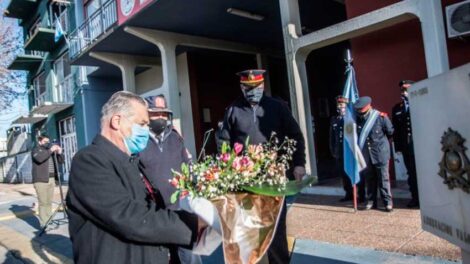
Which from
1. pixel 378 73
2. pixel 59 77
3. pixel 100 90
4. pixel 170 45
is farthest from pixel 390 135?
pixel 59 77

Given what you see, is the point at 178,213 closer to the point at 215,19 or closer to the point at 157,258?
the point at 157,258

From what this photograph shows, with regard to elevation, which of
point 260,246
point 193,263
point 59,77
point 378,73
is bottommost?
point 193,263

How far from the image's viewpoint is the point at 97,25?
1372cm

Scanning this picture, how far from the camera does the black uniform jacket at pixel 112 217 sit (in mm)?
1662

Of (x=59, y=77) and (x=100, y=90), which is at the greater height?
(x=59, y=77)

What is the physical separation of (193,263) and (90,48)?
11.1m

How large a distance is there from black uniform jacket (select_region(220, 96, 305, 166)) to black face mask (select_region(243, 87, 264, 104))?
1.9 inches

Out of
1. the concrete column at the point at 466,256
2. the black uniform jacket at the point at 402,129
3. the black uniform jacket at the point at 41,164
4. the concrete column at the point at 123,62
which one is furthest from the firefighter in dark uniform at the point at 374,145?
the concrete column at the point at 123,62

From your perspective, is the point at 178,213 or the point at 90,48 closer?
the point at 178,213

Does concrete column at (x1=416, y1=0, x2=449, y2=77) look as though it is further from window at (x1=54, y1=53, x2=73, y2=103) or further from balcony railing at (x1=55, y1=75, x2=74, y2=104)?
window at (x1=54, y1=53, x2=73, y2=103)

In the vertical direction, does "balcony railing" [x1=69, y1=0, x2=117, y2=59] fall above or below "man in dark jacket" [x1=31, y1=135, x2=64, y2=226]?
above

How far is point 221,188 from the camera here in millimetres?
1961

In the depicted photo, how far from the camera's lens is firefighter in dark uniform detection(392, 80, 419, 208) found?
18.8 ft

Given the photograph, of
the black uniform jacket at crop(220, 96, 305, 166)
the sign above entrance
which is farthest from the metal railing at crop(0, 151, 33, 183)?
the black uniform jacket at crop(220, 96, 305, 166)
